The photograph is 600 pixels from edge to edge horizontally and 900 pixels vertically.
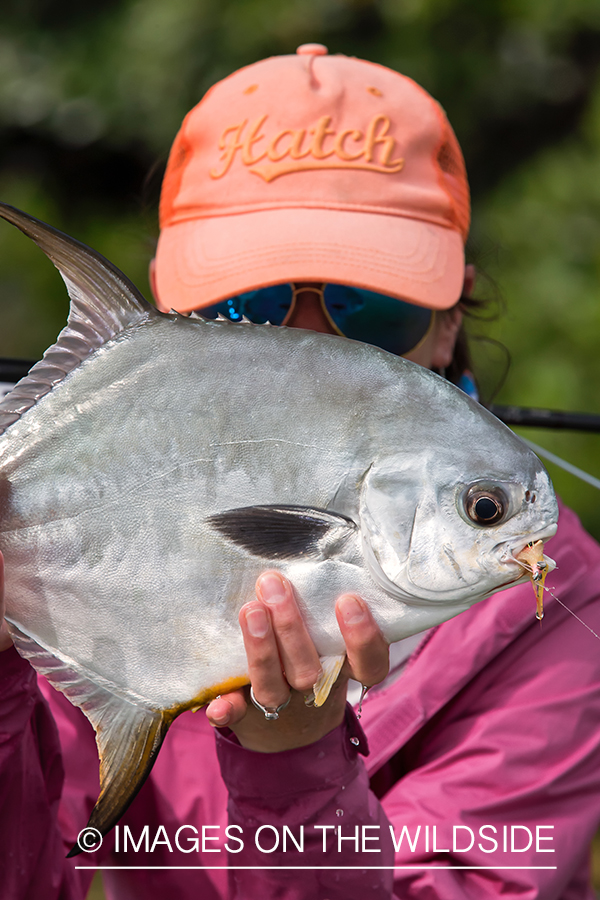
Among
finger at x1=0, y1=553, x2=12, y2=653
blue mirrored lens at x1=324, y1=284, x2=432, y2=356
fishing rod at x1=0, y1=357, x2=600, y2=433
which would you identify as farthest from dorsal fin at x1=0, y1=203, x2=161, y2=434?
fishing rod at x1=0, y1=357, x2=600, y2=433

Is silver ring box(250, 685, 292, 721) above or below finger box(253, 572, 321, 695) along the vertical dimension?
below

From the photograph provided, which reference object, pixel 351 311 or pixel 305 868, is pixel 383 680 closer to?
pixel 305 868

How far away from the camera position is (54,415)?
1.02 m

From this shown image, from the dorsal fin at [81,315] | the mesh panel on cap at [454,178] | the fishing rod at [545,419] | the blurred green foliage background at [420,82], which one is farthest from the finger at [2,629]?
the blurred green foliage background at [420,82]

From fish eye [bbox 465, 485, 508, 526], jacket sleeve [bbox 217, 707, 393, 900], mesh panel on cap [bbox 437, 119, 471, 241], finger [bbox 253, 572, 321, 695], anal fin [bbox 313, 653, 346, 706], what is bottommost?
jacket sleeve [bbox 217, 707, 393, 900]

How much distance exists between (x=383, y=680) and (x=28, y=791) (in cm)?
57

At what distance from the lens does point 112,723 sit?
3.29 feet

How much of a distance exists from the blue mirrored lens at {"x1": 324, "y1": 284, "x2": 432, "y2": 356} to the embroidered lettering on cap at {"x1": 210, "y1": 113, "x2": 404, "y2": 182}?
27cm

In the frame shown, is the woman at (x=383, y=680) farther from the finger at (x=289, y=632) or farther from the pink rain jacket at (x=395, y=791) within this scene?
the finger at (x=289, y=632)

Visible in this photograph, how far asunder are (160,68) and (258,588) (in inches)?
168

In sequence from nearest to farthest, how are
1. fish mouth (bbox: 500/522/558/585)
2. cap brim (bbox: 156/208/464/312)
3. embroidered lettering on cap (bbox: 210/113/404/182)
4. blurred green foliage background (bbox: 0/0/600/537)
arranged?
fish mouth (bbox: 500/522/558/585), cap brim (bbox: 156/208/464/312), embroidered lettering on cap (bbox: 210/113/404/182), blurred green foliage background (bbox: 0/0/600/537)

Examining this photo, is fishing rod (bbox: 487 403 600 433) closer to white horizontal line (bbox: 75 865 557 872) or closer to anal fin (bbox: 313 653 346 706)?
white horizontal line (bbox: 75 865 557 872)

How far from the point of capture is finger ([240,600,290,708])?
0.96m

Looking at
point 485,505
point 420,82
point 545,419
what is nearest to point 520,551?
point 485,505
